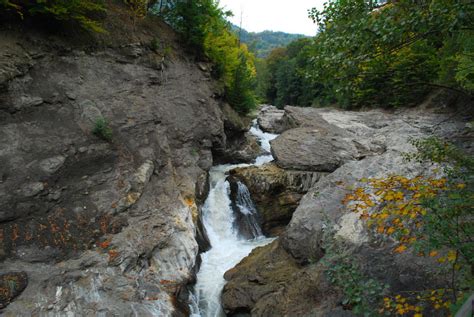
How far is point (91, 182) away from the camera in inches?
335

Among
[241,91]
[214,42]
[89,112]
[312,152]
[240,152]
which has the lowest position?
[240,152]

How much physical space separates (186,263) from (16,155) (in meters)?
5.16

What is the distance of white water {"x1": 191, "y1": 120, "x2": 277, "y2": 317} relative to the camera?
8078mm

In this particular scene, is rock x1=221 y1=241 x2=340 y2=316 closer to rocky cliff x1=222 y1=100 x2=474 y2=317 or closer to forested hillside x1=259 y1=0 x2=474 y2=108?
rocky cliff x1=222 y1=100 x2=474 y2=317

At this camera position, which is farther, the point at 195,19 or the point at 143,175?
the point at 195,19

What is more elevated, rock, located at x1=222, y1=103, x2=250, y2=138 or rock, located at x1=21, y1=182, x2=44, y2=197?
rock, located at x1=222, y1=103, x2=250, y2=138

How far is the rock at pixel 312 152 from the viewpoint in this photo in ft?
43.3

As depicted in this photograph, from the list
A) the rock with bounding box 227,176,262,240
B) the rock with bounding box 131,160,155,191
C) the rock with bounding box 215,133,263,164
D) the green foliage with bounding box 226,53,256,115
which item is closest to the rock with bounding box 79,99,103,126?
the rock with bounding box 131,160,155,191

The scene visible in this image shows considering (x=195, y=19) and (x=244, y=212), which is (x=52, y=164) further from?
(x=195, y=19)

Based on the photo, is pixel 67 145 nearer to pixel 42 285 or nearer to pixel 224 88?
pixel 42 285

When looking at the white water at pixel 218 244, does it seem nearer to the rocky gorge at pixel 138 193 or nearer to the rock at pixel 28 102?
the rocky gorge at pixel 138 193

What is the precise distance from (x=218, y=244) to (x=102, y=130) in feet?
17.8

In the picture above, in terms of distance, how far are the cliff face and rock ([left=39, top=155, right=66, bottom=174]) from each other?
2 centimetres

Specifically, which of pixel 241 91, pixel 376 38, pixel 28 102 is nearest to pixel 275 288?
pixel 376 38
